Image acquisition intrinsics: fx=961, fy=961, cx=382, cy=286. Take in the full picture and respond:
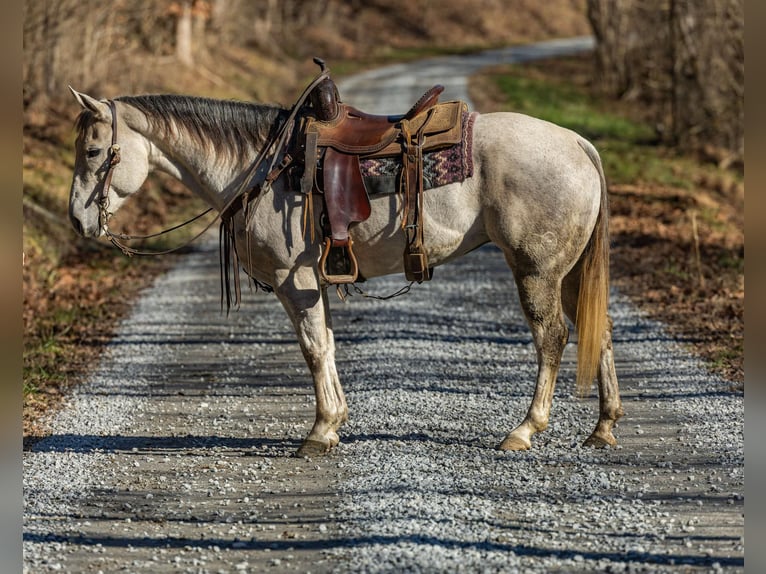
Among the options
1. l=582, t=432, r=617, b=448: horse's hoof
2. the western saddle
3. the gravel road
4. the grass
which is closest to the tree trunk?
the grass

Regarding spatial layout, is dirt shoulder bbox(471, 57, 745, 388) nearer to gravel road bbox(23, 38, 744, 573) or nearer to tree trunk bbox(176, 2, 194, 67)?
gravel road bbox(23, 38, 744, 573)

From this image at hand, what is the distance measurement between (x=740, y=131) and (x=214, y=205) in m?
16.3

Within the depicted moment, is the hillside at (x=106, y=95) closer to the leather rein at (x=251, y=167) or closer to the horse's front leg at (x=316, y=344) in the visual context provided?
the leather rein at (x=251, y=167)

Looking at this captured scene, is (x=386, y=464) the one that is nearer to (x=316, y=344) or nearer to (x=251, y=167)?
(x=316, y=344)

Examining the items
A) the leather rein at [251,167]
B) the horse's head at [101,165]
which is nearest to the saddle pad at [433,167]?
the leather rein at [251,167]

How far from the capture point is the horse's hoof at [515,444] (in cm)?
647

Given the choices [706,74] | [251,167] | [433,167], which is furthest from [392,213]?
[706,74]

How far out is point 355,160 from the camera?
6.36m

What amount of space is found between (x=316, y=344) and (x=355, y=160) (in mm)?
1269

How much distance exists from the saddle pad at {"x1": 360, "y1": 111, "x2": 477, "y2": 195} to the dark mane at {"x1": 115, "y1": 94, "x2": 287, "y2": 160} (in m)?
0.79

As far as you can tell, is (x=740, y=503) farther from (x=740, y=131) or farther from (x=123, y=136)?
(x=740, y=131)

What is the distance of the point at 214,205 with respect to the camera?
6.74m

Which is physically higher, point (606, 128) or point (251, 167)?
point (251, 167)

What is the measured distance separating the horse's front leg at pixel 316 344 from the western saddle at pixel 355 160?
0.61 feet
